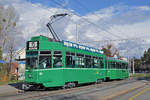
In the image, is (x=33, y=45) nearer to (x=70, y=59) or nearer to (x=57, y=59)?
(x=57, y=59)

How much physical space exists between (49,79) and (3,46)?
1444 cm

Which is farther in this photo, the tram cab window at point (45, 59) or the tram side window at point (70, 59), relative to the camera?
the tram side window at point (70, 59)

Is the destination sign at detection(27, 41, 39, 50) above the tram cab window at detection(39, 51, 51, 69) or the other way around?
above

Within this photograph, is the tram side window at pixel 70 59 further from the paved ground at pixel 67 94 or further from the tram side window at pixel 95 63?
Answer: the tram side window at pixel 95 63

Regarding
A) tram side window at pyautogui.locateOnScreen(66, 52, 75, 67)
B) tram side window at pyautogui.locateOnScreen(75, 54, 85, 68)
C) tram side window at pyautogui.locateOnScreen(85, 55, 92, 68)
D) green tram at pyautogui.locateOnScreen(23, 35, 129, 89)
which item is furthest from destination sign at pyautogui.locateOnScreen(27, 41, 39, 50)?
tram side window at pyautogui.locateOnScreen(85, 55, 92, 68)

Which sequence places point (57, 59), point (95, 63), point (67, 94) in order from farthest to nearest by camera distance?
point (95, 63) < point (57, 59) < point (67, 94)

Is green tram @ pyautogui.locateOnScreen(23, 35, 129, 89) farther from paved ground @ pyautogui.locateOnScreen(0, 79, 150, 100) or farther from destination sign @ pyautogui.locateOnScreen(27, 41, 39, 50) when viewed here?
paved ground @ pyautogui.locateOnScreen(0, 79, 150, 100)

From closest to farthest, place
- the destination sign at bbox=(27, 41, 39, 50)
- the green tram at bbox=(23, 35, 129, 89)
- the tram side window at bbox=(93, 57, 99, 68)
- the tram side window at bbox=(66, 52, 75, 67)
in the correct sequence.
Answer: the green tram at bbox=(23, 35, 129, 89)
the destination sign at bbox=(27, 41, 39, 50)
the tram side window at bbox=(66, 52, 75, 67)
the tram side window at bbox=(93, 57, 99, 68)

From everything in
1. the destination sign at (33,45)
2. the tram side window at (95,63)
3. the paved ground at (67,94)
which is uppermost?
the destination sign at (33,45)

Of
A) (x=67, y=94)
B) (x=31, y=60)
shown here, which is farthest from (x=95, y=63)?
(x=67, y=94)

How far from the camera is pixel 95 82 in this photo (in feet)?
62.8

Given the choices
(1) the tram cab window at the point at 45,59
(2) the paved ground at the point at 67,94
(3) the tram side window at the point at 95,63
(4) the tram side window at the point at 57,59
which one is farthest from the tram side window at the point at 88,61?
(1) the tram cab window at the point at 45,59

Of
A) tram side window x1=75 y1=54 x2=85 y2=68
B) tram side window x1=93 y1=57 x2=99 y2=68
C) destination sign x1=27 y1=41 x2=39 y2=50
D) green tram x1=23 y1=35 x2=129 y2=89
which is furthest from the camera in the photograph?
tram side window x1=93 y1=57 x2=99 y2=68

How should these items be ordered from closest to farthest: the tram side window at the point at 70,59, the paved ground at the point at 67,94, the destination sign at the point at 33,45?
the paved ground at the point at 67,94
the destination sign at the point at 33,45
the tram side window at the point at 70,59
